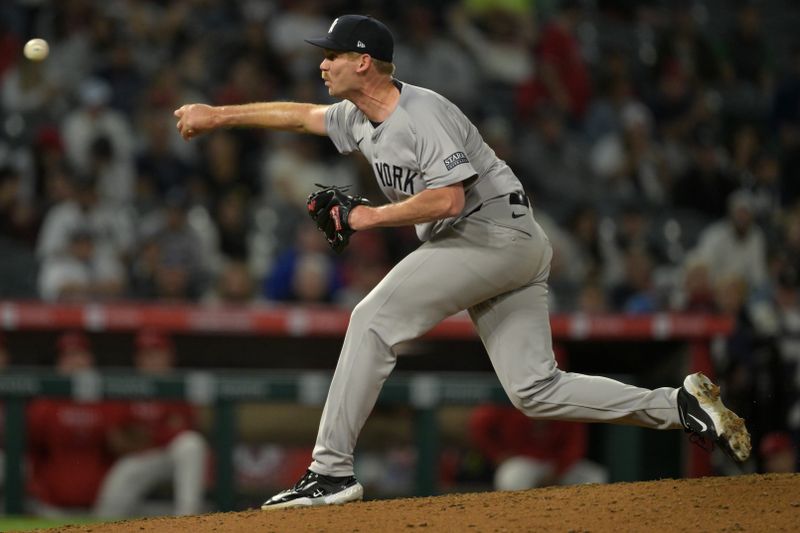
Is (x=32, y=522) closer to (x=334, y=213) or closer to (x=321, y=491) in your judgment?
(x=321, y=491)

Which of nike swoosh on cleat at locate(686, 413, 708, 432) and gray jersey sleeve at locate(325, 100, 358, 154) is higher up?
gray jersey sleeve at locate(325, 100, 358, 154)

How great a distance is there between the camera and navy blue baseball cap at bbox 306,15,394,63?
439cm

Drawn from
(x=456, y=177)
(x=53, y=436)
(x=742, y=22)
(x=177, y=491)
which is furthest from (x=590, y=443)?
(x=742, y=22)

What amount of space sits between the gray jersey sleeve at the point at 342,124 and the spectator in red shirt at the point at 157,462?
9.74 ft

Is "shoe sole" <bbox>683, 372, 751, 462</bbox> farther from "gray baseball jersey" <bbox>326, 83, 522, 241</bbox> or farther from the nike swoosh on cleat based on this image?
"gray baseball jersey" <bbox>326, 83, 522, 241</bbox>

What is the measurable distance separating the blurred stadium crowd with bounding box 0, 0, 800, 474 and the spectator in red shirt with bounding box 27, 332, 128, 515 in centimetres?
110

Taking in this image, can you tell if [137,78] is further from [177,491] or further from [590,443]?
[590,443]

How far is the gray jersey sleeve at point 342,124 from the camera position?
4.66 m

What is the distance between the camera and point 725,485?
15.8ft

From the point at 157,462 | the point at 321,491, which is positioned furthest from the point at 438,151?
the point at 157,462

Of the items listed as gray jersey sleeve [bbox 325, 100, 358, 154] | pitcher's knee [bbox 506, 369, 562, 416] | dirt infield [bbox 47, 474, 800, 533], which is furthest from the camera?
gray jersey sleeve [bbox 325, 100, 358, 154]

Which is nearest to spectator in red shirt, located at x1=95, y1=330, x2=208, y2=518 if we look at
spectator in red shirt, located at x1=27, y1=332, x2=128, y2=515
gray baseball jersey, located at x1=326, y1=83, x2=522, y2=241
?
spectator in red shirt, located at x1=27, y1=332, x2=128, y2=515

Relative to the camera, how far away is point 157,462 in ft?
23.5

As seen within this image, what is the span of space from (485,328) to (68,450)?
11.3ft
